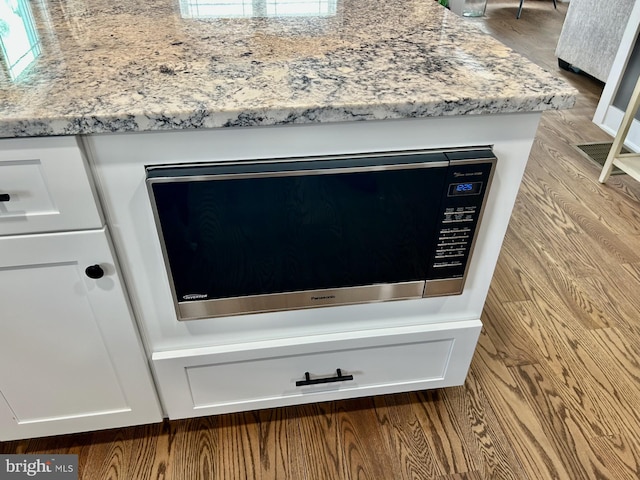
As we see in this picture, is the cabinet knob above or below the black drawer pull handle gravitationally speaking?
above

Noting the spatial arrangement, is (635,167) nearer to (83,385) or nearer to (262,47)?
(262,47)

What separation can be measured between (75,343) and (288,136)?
2.17ft

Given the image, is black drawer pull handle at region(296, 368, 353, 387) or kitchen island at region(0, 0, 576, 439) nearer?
kitchen island at region(0, 0, 576, 439)

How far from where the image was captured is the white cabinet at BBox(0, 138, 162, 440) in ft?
2.75

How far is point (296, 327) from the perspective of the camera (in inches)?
45.1

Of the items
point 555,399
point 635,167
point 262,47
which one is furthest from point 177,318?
point 635,167

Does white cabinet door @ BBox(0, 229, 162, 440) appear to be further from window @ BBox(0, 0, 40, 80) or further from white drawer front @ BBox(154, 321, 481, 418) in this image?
window @ BBox(0, 0, 40, 80)

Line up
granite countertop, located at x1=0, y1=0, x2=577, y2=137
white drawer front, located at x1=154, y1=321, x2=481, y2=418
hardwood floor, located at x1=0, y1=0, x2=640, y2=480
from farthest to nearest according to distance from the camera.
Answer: hardwood floor, located at x1=0, y1=0, x2=640, y2=480 → white drawer front, located at x1=154, y1=321, x2=481, y2=418 → granite countertop, located at x1=0, y1=0, x2=577, y2=137

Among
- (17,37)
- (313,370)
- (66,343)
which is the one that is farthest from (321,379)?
(17,37)

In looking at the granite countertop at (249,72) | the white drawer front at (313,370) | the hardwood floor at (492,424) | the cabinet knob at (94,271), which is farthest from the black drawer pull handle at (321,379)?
the granite countertop at (249,72)

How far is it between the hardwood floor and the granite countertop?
90 centimetres

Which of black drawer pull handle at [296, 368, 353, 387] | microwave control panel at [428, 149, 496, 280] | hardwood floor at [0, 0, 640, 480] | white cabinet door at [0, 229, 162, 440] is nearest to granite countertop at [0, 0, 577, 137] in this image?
microwave control panel at [428, 149, 496, 280]

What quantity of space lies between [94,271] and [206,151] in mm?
332

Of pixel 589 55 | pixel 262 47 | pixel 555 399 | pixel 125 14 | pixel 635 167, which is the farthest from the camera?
pixel 589 55
